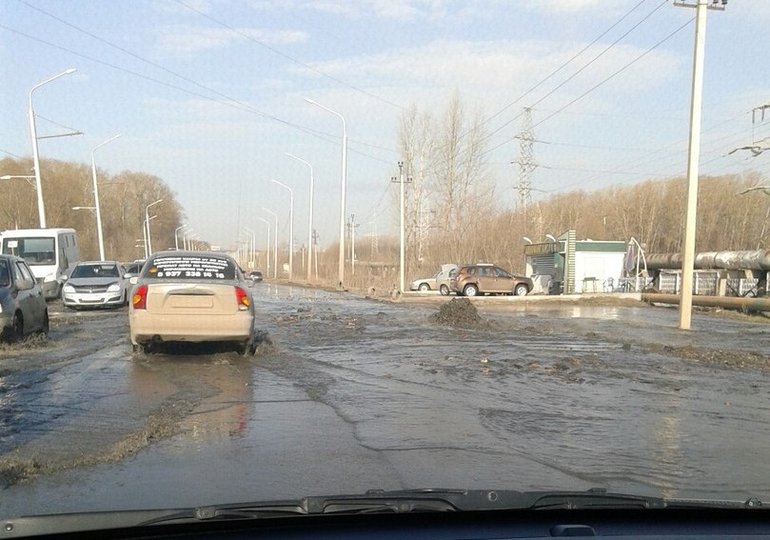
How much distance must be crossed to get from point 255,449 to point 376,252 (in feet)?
238

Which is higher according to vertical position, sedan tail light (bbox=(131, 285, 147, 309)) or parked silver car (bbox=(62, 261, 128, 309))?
sedan tail light (bbox=(131, 285, 147, 309))

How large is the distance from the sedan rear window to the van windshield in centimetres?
2191

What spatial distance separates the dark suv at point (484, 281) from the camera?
35.8 metres

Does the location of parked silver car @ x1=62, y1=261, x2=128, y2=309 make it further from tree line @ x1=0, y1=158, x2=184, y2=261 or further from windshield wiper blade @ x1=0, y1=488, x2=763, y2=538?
tree line @ x1=0, y1=158, x2=184, y2=261

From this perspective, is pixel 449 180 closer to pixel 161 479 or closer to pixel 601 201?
pixel 601 201

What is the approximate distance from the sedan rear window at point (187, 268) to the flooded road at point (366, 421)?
1.39 m

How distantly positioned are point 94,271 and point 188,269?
15.0 meters

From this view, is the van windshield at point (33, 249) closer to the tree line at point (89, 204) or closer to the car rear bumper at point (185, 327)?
the car rear bumper at point (185, 327)

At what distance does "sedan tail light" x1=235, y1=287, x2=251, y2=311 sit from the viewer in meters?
11.3

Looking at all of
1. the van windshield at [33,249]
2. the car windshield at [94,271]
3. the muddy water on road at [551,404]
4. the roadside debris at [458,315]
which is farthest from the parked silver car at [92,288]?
the roadside debris at [458,315]

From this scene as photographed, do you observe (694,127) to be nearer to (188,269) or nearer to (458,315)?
(458,315)

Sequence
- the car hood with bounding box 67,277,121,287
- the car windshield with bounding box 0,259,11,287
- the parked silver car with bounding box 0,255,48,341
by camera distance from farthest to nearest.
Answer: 1. the car hood with bounding box 67,277,121,287
2. the car windshield with bounding box 0,259,11,287
3. the parked silver car with bounding box 0,255,48,341

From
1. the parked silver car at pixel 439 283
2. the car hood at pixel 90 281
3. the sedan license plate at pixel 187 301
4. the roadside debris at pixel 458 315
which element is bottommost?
the parked silver car at pixel 439 283

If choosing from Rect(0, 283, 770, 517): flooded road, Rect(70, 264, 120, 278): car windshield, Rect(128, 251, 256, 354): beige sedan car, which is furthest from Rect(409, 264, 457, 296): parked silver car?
A: Rect(128, 251, 256, 354): beige sedan car
